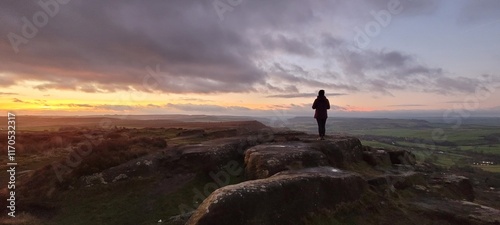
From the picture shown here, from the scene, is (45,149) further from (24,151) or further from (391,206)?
(391,206)

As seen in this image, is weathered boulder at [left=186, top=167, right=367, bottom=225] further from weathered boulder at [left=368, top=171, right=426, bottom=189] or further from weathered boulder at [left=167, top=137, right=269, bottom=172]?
weathered boulder at [left=167, top=137, right=269, bottom=172]

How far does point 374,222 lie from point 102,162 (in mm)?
15608

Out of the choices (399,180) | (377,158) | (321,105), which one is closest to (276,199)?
(399,180)

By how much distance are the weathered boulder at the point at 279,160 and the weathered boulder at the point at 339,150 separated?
113 centimetres

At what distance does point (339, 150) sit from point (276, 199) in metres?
9.40

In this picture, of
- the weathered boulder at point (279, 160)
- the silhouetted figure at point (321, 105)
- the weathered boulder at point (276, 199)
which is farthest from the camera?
the silhouetted figure at point (321, 105)

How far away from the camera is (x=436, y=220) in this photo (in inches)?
565

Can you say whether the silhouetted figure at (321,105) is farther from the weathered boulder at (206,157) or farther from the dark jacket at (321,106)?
the weathered boulder at (206,157)

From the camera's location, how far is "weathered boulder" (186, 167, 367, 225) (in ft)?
36.1

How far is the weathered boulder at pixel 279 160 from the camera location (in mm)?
16938

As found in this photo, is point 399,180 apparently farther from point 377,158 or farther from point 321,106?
point 321,106

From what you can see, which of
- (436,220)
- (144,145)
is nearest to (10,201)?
(144,145)

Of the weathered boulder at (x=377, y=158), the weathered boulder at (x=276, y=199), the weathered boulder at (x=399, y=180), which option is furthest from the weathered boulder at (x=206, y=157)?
the weathered boulder at (x=377, y=158)

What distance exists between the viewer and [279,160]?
1723cm
